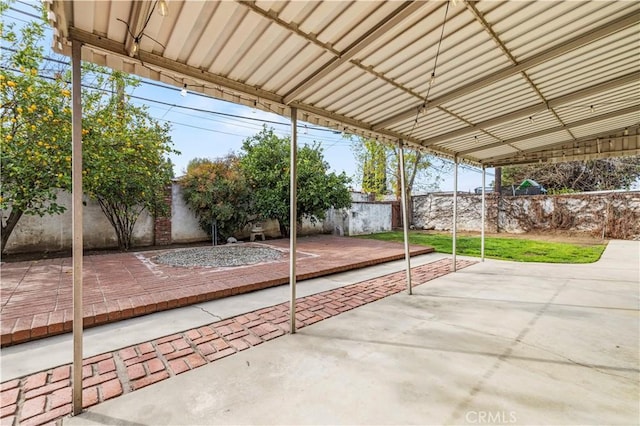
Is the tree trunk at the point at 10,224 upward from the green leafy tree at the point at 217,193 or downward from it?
downward

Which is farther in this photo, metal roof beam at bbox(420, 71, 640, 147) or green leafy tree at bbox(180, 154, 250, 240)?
green leafy tree at bbox(180, 154, 250, 240)

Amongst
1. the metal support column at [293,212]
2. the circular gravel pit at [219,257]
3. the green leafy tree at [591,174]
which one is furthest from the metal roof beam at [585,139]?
the green leafy tree at [591,174]

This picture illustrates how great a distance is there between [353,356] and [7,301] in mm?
3923

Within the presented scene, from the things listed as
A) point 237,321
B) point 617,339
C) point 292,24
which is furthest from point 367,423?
point 617,339

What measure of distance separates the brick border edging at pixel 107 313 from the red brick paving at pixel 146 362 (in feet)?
2.36

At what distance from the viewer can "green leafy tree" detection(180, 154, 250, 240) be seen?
8.23m

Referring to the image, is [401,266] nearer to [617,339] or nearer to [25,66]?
[617,339]

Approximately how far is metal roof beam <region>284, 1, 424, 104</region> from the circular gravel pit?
387 centimetres

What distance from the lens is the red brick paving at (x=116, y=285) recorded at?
2.86 m

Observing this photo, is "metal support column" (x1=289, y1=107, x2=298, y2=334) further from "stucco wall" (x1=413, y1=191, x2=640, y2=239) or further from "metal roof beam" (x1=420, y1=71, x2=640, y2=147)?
"stucco wall" (x1=413, y1=191, x2=640, y2=239)

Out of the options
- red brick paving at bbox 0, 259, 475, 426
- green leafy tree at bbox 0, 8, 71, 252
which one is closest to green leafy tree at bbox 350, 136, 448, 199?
green leafy tree at bbox 0, 8, 71, 252

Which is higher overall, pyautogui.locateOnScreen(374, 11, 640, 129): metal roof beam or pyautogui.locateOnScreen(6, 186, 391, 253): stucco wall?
pyautogui.locateOnScreen(374, 11, 640, 129): metal roof beam

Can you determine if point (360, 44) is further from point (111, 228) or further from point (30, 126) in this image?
point (111, 228)

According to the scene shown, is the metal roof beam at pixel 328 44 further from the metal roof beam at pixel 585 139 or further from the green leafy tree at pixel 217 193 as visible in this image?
the green leafy tree at pixel 217 193
